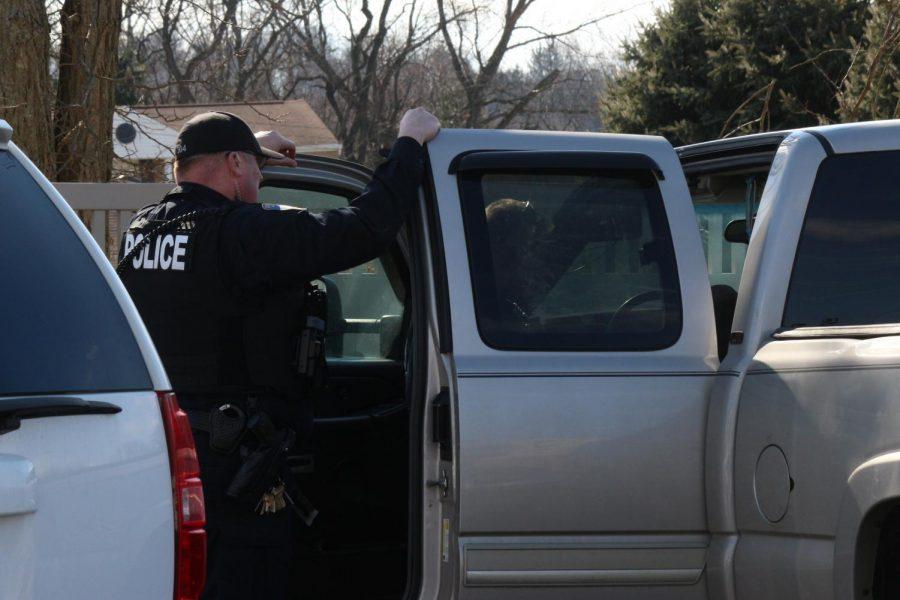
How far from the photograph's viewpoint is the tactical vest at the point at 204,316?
3289 millimetres

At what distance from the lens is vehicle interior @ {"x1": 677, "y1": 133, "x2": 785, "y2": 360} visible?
152 inches

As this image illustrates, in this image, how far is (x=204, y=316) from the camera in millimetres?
3303

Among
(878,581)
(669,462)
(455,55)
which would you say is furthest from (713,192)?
(455,55)

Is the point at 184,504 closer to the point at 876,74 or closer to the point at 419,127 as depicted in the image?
the point at 419,127

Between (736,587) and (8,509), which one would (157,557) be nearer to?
(8,509)

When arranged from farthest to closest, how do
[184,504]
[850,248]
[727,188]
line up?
[727,188] < [850,248] < [184,504]

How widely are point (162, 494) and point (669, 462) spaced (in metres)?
1.68

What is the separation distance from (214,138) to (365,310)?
1.33 m

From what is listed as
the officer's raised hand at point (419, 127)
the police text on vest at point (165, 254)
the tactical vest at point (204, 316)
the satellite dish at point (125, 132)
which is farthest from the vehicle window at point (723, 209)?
the satellite dish at point (125, 132)

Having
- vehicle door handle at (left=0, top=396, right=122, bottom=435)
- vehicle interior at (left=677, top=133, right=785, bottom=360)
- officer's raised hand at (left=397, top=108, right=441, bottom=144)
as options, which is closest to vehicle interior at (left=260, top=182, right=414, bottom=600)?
officer's raised hand at (left=397, top=108, right=441, bottom=144)

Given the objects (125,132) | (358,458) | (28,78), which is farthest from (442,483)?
(125,132)

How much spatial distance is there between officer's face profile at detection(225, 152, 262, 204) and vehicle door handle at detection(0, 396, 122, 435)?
160cm

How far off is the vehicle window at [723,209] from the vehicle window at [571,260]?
43 centimetres

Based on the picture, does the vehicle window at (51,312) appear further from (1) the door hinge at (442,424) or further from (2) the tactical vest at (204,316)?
(1) the door hinge at (442,424)
